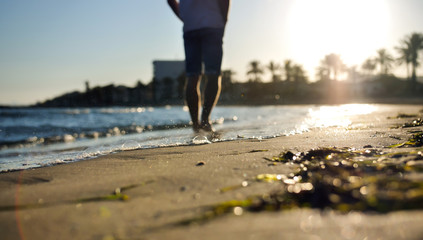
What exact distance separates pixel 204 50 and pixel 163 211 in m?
3.79

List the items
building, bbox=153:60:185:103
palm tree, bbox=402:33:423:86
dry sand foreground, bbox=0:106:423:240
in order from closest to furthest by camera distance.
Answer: dry sand foreground, bbox=0:106:423:240 < palm tree, bbox=402:33:423:86 < building, bbox=153:60:185:103

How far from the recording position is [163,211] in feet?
3.24

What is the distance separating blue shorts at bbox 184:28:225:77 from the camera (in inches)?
177

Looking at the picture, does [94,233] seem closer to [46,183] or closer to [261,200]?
[261,200]

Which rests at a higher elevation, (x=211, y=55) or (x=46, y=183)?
(x=211, y=55)

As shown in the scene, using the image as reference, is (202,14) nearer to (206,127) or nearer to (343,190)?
(206,127)

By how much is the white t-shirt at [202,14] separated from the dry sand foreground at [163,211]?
3.09 meters

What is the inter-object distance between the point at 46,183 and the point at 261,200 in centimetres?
103

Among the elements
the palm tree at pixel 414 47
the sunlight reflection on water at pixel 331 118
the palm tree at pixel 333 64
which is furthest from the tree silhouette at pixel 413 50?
the sunlight reflection on water at pixel 331 118

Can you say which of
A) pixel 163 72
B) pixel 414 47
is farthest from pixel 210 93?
pixel 163 72

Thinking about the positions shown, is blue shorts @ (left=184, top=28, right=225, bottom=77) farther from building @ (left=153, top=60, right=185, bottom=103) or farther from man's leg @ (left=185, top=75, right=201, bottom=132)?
building @ (left=153, top=60, right=185, bottom=103)

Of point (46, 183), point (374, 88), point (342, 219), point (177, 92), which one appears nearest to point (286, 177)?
point (342, 219)

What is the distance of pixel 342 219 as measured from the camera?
0.80 metres

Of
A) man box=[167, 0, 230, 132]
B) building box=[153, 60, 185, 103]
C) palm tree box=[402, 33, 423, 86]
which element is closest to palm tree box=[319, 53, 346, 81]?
palm tree box=[402, 33, 423, 86]
